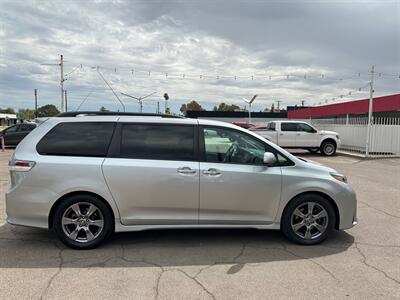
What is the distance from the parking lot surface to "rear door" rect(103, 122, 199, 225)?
470mm

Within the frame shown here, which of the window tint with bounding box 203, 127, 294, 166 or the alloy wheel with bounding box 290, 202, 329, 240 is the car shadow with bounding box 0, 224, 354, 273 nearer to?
the alloy wheel with bounding box 290, 202, 329, 240

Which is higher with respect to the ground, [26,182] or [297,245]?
[26,182]

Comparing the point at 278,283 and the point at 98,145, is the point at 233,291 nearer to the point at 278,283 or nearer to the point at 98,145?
the point at 278,283

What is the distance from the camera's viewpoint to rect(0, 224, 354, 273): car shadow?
166 inches

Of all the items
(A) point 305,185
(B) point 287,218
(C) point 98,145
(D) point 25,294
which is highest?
(C) point 98,145

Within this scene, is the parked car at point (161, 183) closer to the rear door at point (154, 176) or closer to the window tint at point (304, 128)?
the rear door at point (154, 176)

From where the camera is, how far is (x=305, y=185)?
4.74m

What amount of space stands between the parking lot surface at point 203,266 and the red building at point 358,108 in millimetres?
23870

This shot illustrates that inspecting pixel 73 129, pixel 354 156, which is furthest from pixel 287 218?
pixel 354 156

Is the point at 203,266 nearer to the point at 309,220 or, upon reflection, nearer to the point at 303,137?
the point at 309,220

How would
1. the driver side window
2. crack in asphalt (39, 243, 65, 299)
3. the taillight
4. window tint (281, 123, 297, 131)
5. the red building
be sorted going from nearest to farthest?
crack in asphalt (39, 243, 65, 299) → the taillight → the driver side window → window tint (281, 123, 297, 131) → the red building

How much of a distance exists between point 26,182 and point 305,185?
3.68 m

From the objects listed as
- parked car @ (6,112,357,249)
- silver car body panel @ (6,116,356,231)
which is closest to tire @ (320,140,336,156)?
parked car @ (6,112,357,249)

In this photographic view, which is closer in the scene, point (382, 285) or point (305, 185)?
point (382, 285)
